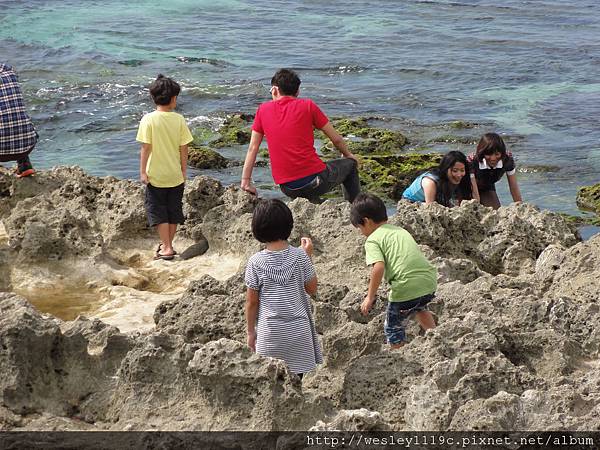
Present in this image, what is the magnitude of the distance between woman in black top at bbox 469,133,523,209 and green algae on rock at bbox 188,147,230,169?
19.1 feet

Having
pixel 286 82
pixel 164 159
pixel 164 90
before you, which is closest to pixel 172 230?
pixel 164 159

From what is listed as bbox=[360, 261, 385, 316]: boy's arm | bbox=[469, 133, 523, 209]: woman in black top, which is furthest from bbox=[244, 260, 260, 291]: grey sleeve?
bbox=[469, 133, 523, 209]: woman in black top

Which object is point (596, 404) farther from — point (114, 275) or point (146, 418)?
point (114, 275)

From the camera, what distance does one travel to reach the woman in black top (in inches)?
360

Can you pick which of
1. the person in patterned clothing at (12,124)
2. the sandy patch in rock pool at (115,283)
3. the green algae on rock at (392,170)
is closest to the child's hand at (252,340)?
the sandy patch in rock pool at (115,283)

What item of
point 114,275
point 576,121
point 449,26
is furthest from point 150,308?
point 449,26

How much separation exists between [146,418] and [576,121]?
13.2 metres

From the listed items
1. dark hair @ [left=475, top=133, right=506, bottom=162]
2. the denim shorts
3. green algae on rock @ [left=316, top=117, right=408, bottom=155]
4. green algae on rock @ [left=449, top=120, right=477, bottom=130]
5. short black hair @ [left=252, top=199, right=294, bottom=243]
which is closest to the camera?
short black hair @ [left=252, top=199, right=294, bottom=243]

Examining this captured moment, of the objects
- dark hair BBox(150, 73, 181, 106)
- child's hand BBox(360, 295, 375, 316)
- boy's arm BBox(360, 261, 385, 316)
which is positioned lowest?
child's hand BBox(360, 295, 375, 316)

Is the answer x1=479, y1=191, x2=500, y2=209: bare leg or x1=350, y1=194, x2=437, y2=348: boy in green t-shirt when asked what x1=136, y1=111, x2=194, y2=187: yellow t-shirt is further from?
x1=479, y1=191, x2=500, y2=209: bare leg

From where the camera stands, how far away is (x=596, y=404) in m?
5.24

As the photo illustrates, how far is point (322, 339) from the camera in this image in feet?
20.1

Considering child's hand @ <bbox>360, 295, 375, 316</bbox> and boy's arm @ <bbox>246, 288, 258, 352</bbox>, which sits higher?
boy's arm @ <bbox>246, 288, 258, 352</bbox>

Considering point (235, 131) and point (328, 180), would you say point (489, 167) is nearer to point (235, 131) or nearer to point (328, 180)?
point (328, 180)
